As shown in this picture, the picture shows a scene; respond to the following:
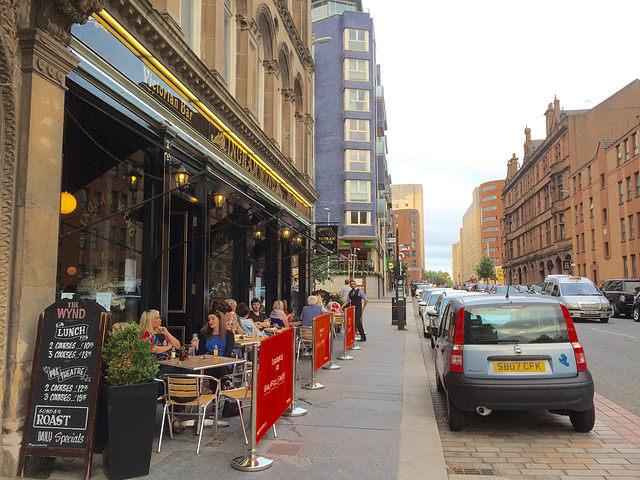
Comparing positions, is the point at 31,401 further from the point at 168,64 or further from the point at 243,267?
the point at 243,267

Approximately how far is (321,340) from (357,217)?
44.0 meters

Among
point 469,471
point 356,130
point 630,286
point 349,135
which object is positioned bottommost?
point 469,471

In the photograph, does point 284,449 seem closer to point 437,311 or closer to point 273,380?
point 273,380

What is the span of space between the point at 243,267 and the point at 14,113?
397 inches

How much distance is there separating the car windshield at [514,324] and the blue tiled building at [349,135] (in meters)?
45.9

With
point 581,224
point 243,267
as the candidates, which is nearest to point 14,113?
point 243,267

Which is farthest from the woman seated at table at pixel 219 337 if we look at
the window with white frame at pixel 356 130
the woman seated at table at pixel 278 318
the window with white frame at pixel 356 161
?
the window with white frame at pixel 356 130

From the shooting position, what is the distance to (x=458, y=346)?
6180 millimetres

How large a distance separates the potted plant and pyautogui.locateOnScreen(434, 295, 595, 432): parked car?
347 centimetres

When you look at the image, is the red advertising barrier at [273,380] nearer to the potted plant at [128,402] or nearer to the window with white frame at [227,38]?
the potted plant at [128,402]

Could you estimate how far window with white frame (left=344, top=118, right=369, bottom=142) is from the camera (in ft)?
175

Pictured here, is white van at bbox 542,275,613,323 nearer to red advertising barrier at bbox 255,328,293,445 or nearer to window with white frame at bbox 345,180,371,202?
red advertising barrier at bbox 255,328,293,445

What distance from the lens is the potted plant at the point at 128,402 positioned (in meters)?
4.58

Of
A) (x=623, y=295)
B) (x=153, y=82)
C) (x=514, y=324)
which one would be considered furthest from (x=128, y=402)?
(x=623, y=295)
